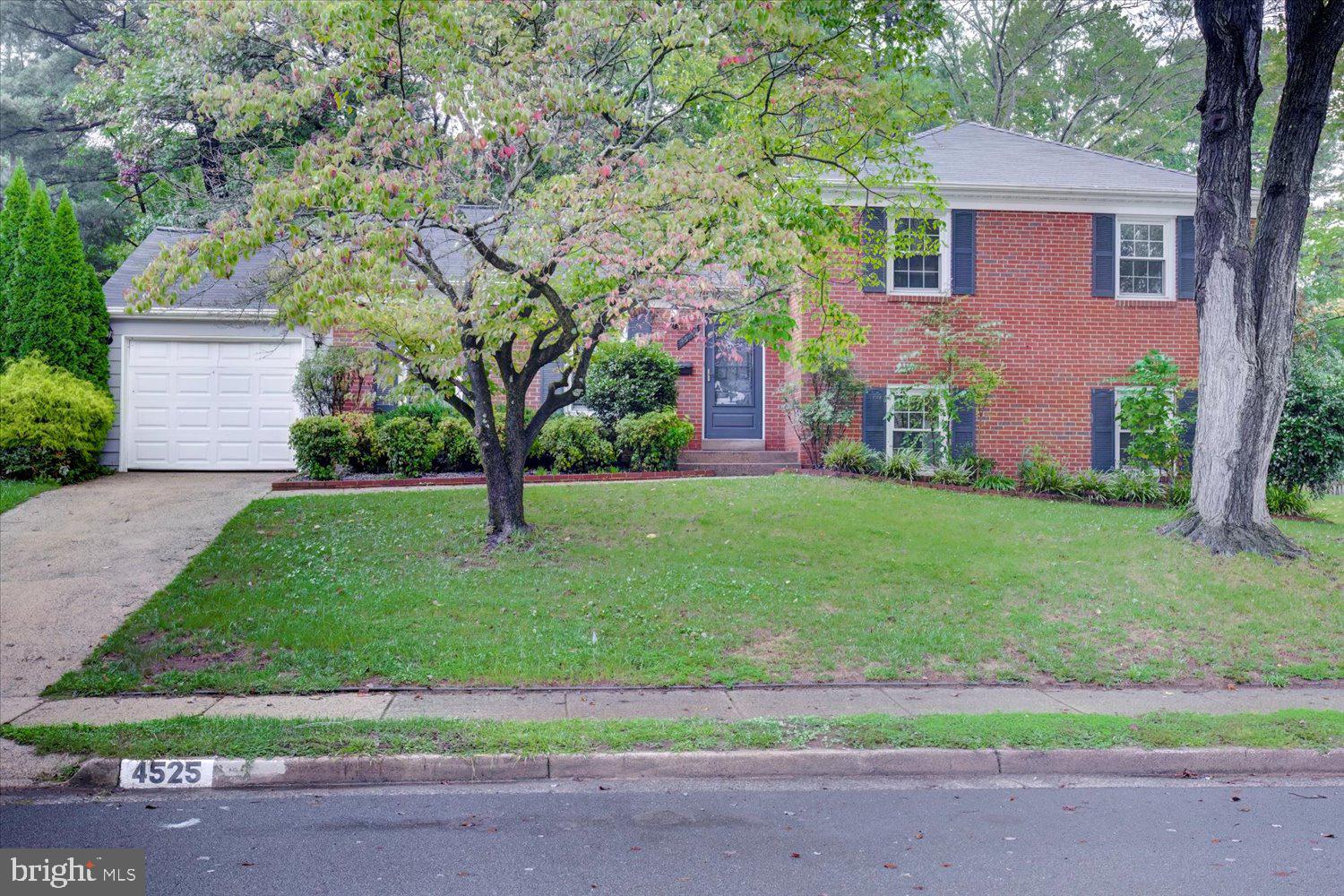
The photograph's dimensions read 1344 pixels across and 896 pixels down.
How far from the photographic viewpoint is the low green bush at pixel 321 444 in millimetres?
14781

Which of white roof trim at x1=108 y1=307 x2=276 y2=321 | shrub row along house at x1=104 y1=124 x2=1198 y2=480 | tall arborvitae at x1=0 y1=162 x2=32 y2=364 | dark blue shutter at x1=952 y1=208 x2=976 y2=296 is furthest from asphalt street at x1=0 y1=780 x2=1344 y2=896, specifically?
tall arborvitae at x1=0 y1=162 x2=32 y2=364

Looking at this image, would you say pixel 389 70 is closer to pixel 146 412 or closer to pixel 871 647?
pixel 871 647

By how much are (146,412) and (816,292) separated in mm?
11789

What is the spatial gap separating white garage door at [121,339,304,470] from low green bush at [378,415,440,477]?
287cm

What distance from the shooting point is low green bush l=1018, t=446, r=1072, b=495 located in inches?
621

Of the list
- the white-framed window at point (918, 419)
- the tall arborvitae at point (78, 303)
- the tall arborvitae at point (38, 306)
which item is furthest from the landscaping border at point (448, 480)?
the tall arborvitae at point (38, 306)

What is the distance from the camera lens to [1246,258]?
1141 cm

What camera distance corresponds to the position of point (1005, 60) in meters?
28.2

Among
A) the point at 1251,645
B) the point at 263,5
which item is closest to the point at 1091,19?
the point at 1251,645

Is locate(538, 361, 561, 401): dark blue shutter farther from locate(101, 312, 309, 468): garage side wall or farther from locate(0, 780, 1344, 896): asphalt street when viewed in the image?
locate(0, 780, 1344, 896): asphalt street

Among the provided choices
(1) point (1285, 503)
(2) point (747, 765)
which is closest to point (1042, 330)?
(1) point (1285, 503)

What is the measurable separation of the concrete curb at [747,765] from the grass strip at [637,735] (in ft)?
0.30

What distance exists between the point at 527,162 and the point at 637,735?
19.6 ft

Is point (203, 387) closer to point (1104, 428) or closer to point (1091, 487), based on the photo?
point (1091, 487)
